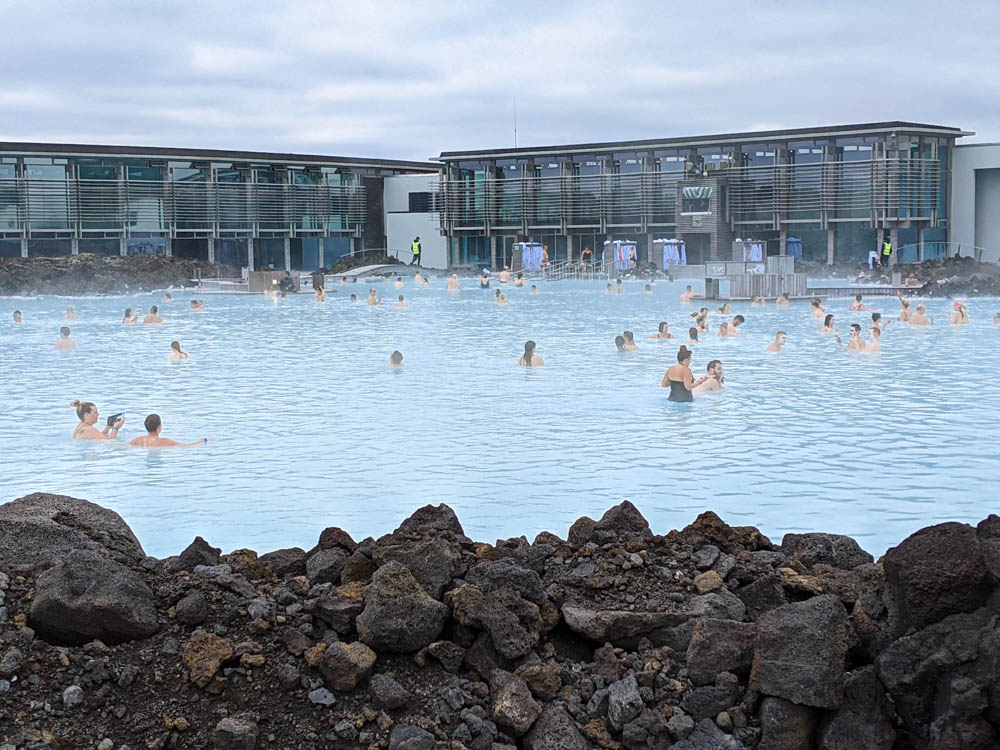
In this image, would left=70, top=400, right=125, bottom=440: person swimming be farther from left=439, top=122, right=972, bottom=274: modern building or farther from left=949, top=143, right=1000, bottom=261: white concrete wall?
left=949, top=143, right=1000, bottom=261: white concrete wall

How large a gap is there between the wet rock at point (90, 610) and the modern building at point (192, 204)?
146ft

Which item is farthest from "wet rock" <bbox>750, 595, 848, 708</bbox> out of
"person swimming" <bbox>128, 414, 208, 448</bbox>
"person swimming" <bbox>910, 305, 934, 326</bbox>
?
"person swimming" <bbox>910, 305, 934, 326</bbox>

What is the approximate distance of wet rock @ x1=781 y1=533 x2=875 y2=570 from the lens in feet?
14.4

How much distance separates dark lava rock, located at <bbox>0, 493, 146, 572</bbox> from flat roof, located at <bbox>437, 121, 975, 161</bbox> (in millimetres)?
39644

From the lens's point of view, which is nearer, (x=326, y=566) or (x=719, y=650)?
(x=719, y=650)

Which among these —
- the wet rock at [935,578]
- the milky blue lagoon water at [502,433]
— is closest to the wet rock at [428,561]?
the wet rock at [935,578]

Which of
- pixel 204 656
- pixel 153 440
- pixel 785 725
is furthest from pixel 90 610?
pixel 153 440

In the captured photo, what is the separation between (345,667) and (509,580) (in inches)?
27.2

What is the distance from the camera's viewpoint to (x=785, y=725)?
10.3 feet

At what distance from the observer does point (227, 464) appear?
10117 millimetres

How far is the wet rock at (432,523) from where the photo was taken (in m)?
4.64

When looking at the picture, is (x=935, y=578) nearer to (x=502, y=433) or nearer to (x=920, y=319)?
(x=502, y=433)

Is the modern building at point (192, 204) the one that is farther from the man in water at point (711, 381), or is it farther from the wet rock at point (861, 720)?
the wet rock at point (861, 720)

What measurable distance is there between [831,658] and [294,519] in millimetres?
5723
